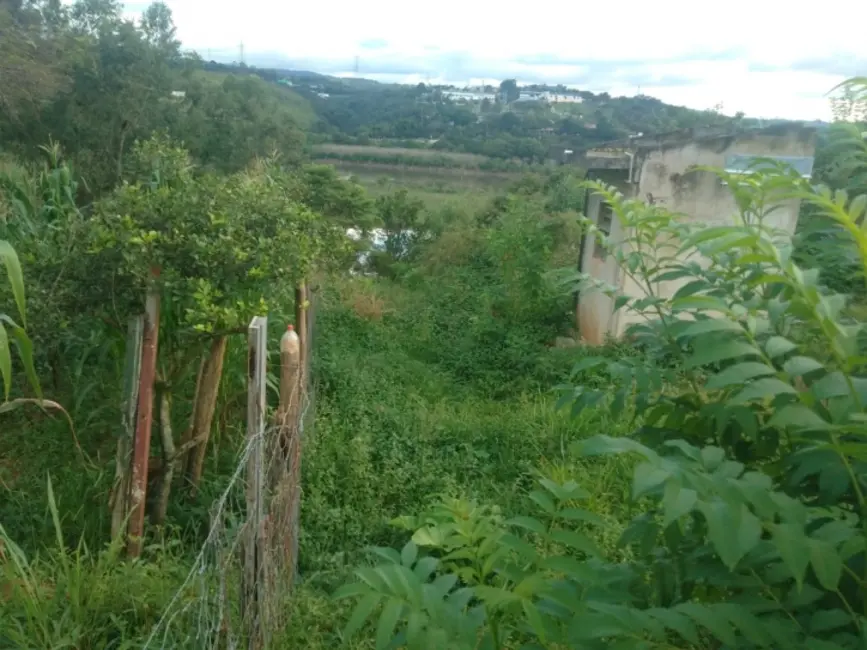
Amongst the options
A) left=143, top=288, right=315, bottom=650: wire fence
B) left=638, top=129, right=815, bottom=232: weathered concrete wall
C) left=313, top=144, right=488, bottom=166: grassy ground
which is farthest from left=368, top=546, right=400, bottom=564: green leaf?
left=313, top=144, right=488, bottom=166: grassy ground

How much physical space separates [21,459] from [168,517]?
101 centimetres

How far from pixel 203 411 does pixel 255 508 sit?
145 centimetres

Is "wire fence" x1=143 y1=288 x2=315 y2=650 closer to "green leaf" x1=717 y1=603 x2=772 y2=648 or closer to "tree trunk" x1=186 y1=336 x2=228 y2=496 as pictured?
"tree trunk" x1=186 y1=336 x2=228 y2=496

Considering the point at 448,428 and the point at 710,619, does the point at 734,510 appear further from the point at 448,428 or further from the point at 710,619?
the point at 448,428

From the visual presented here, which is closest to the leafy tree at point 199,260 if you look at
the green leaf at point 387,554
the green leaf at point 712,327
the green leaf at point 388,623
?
the green leaf at point 387,554

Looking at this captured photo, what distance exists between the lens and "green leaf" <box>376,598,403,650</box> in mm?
1339

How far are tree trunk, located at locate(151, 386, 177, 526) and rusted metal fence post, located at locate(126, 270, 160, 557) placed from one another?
324 millimetres

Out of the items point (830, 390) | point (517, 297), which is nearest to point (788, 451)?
point (830, 390)

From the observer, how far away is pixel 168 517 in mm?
3539

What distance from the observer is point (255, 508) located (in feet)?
7.62

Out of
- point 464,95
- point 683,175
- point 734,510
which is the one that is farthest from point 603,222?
point 464,95

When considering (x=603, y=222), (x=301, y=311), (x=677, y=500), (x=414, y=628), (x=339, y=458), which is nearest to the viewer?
(x=677, y=500)

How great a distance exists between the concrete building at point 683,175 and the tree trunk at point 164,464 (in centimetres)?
444

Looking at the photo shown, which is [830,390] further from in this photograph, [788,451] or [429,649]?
[429,649]
